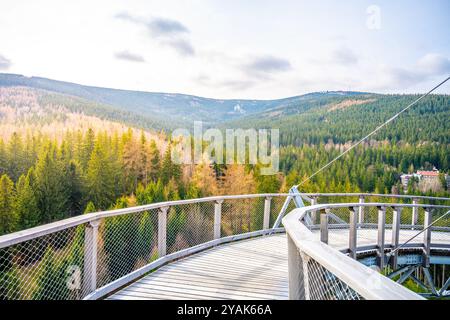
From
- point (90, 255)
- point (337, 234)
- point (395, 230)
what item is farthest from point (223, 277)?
point (337, 234)

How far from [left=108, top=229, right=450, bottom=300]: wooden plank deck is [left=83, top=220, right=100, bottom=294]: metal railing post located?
0.99 ft

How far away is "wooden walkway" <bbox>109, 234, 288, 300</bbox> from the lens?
4.05 meters

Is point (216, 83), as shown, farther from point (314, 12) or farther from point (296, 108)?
point (296, 108)

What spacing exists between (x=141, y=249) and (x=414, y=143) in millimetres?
72863

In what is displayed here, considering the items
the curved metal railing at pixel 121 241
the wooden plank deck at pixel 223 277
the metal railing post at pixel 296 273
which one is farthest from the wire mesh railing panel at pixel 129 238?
the metal railing post at pixel 296 273

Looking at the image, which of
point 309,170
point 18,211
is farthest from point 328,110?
point 18,211

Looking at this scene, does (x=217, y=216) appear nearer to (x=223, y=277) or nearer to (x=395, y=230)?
(x=223, y=277)

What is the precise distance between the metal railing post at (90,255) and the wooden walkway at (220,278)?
1.00 feet

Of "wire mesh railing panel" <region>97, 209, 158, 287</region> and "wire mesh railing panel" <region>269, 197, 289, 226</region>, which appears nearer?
"wire mesh railing panel" <region>97, 209, 158, 287</region>

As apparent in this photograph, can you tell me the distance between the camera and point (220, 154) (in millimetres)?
48594

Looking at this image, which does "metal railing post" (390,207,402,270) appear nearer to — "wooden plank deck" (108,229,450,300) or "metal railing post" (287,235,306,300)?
"wooden plank deck" (108,229,450,300)

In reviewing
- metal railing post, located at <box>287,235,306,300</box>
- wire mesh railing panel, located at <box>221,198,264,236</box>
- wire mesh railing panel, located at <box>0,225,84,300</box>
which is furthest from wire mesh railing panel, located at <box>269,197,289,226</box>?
metal railing post, located at <box>287,235,306,300</box>

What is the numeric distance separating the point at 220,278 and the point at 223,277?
58 millimetres

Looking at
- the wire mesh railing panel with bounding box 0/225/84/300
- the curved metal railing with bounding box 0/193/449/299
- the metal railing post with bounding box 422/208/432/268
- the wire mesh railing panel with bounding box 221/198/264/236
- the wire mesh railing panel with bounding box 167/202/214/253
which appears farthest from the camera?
the wire mesh railing panel with bounding box 221/198/264/236
